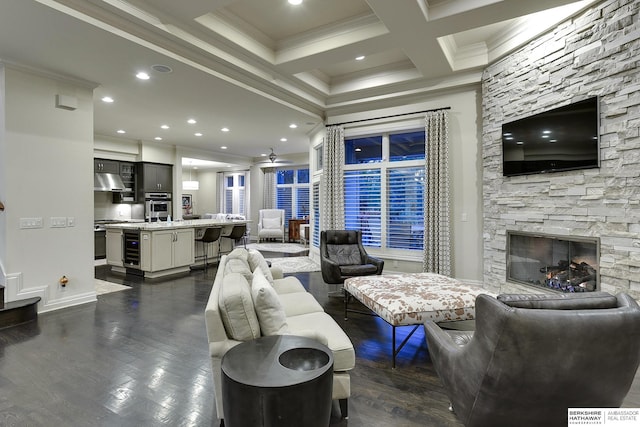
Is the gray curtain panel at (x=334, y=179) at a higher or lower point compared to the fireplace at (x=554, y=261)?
higher

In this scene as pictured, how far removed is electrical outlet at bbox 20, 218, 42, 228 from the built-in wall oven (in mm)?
4407

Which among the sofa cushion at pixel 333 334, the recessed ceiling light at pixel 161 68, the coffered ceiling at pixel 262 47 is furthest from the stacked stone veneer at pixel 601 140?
the recessed ceiling light at pixel 161 68

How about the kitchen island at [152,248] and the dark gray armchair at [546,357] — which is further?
the kitchen island at [152,248]

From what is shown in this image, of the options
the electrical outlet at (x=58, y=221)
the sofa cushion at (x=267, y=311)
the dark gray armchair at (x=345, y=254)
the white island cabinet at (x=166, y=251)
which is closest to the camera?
the sofa cushion at (x=267, y=311)

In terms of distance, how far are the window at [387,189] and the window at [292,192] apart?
5334 mm

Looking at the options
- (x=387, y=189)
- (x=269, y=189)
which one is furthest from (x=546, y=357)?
(x=269, y=189)

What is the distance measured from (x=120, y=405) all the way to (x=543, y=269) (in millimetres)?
4606

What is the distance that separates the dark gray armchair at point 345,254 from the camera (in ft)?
15.0

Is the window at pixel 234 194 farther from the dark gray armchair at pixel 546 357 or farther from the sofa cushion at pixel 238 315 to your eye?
the dark gray armchair at pixel 546 357

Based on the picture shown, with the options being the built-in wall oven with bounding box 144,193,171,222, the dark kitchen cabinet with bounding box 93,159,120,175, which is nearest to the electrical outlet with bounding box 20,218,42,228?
the built-in wall oven with bounding box 144,193,171,222

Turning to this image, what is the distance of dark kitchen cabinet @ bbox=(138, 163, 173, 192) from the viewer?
28.7 ft

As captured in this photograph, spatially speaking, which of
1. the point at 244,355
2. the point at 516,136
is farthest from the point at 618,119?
the point at 244,355

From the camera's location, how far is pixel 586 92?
3475 mm

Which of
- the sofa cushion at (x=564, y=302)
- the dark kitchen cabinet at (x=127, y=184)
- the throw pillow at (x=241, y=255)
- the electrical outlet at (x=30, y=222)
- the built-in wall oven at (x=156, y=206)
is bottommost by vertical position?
the throw pillow at (x=241, y=255)
